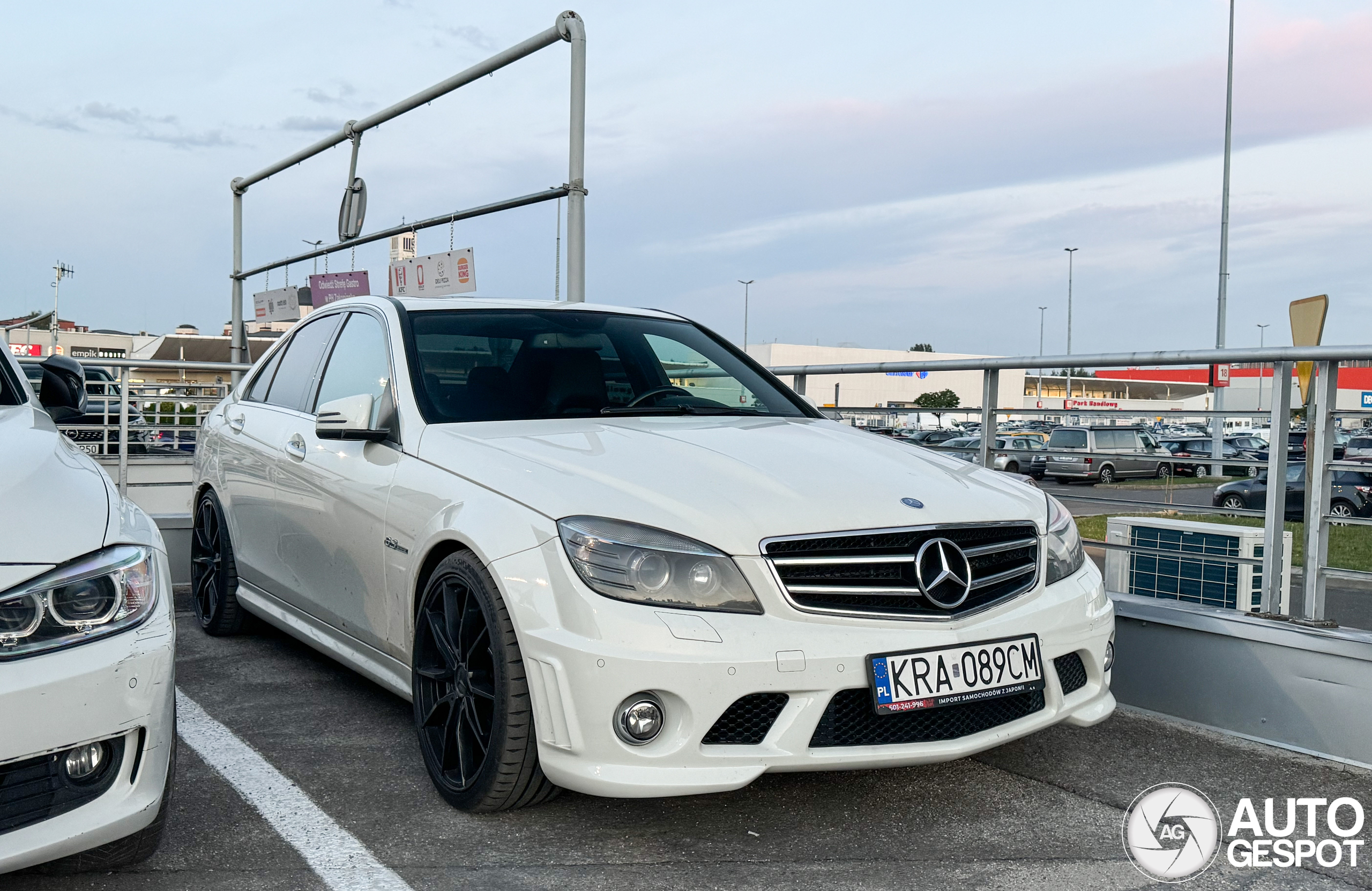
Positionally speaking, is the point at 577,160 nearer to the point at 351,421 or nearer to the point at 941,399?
the point at 351,421

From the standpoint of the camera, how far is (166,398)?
32.4 ft

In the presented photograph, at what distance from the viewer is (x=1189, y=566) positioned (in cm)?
673

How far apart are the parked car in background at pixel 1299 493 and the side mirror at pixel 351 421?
10.1 feet

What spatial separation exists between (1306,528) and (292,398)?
3.80 meters

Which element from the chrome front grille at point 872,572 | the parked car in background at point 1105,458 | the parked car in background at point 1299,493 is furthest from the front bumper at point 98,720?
the parked car in background at point 1299,493

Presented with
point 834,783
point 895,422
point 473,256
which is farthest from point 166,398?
point 834,783

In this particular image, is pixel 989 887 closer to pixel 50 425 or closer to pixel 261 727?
pixel 261 727

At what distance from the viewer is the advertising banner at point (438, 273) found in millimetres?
13273

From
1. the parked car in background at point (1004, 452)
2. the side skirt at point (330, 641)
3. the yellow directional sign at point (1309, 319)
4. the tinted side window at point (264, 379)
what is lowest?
the side skirt at point (330, 641)

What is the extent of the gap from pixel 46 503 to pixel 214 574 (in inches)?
118

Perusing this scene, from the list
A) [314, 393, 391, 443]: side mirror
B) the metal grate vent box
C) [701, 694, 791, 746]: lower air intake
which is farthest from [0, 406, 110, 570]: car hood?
the metal grate vent box

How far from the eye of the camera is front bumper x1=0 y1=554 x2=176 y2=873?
217 centimetres

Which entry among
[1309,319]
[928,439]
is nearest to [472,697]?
[1309,319]

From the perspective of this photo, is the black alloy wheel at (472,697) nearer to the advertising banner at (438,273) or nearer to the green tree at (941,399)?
the advertising banner at (438,273)
